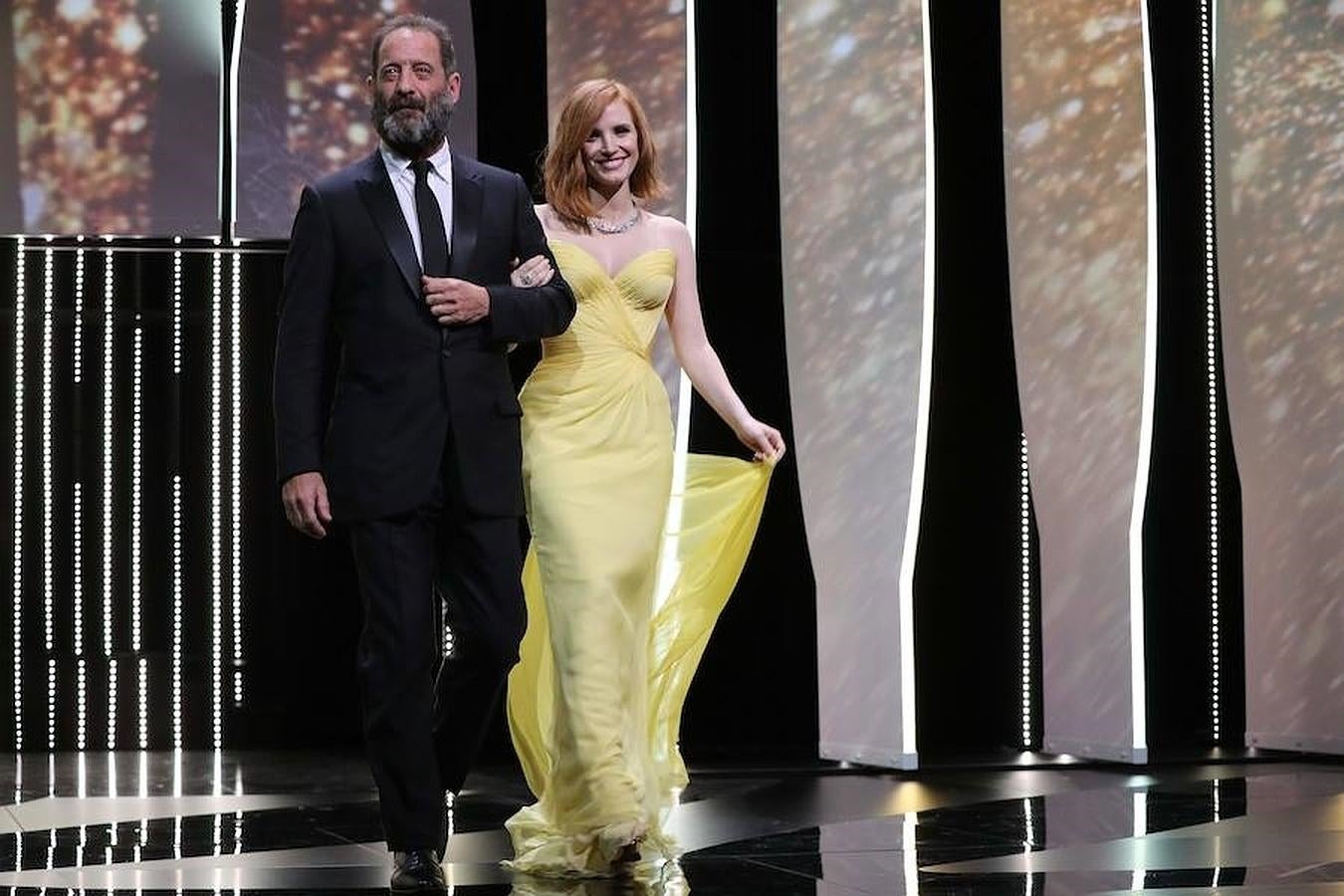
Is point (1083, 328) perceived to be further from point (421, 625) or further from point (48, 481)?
point (48, 481)

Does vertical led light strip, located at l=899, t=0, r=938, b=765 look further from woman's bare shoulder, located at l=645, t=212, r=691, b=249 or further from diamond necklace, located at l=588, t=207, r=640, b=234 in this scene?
diamond necklace, located at l=588, t=207, r=640, b=234

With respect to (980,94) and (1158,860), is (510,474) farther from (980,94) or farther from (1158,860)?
(980,94)

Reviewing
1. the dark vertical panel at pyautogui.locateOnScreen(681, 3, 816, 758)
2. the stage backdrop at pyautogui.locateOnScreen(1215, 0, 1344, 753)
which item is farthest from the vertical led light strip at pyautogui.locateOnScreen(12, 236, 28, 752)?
the stage backdrop at pyautogui.locateOnScreen(1215, 0, 1344, 753)

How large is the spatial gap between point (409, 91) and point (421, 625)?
2.88 ft

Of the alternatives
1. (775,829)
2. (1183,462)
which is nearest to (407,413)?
(775,829)

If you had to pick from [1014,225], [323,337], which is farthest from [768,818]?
[1014,225]

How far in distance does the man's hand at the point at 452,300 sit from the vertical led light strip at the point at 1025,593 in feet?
9.84

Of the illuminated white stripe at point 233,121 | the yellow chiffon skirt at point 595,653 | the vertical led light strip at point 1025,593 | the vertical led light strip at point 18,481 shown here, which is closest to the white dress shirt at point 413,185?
the yellow chiffon skirt at point 595,653

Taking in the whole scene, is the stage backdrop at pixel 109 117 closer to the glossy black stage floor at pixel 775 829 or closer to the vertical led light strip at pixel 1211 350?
the glossy black stage floor at pixel 775 829

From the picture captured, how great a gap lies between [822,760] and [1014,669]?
2.72 feet

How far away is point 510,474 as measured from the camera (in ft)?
10.6

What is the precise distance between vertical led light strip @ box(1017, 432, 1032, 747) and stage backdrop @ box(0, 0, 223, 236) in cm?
250

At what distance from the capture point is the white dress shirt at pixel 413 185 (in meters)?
3.21

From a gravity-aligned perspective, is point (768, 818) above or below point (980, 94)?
below
